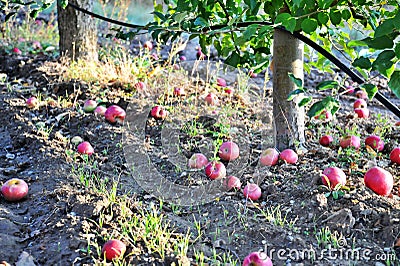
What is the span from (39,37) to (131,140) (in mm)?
3438

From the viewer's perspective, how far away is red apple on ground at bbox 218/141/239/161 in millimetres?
3217

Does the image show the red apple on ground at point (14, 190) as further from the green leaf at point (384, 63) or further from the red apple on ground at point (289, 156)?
the green leaf at point (384, 63)

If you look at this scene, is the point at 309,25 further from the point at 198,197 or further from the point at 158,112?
the point at 158,112

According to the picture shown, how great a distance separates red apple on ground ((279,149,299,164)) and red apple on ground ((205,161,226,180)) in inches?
14.5

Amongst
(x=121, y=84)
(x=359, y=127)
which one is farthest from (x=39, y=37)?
(x=359, y=127)

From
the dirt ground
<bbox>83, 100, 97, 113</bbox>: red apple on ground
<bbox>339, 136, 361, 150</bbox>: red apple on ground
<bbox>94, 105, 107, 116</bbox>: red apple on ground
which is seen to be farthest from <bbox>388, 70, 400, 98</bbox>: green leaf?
<bbox>83, 100, 97, 113</bbox>: red apple on ground

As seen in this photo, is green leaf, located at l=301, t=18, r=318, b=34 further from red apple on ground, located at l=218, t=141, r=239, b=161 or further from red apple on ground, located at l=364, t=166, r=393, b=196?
red apple on ground, located at l=218, t=141, r=239, b=161

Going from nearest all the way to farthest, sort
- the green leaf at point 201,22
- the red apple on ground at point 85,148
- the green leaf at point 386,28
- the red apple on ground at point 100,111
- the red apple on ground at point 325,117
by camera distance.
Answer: the green leaf at point 386,28
the green leaf at point 201,22
the red apple on ground at point 85,148
the red apple on ground at point 325,117
the red apple on ground at point 100,111

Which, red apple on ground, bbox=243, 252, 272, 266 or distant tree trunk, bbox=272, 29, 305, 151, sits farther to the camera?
distant tree trunk, bbox=272, 29, 305, 151

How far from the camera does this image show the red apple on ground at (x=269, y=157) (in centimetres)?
312

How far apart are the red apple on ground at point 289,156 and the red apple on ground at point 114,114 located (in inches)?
51.0

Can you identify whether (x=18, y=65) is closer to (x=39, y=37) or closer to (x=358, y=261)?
(x=39, y=37)

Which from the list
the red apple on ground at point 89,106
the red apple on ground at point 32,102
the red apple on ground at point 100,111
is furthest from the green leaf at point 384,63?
the red apple on ground at point 32,102

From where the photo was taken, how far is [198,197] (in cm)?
291
